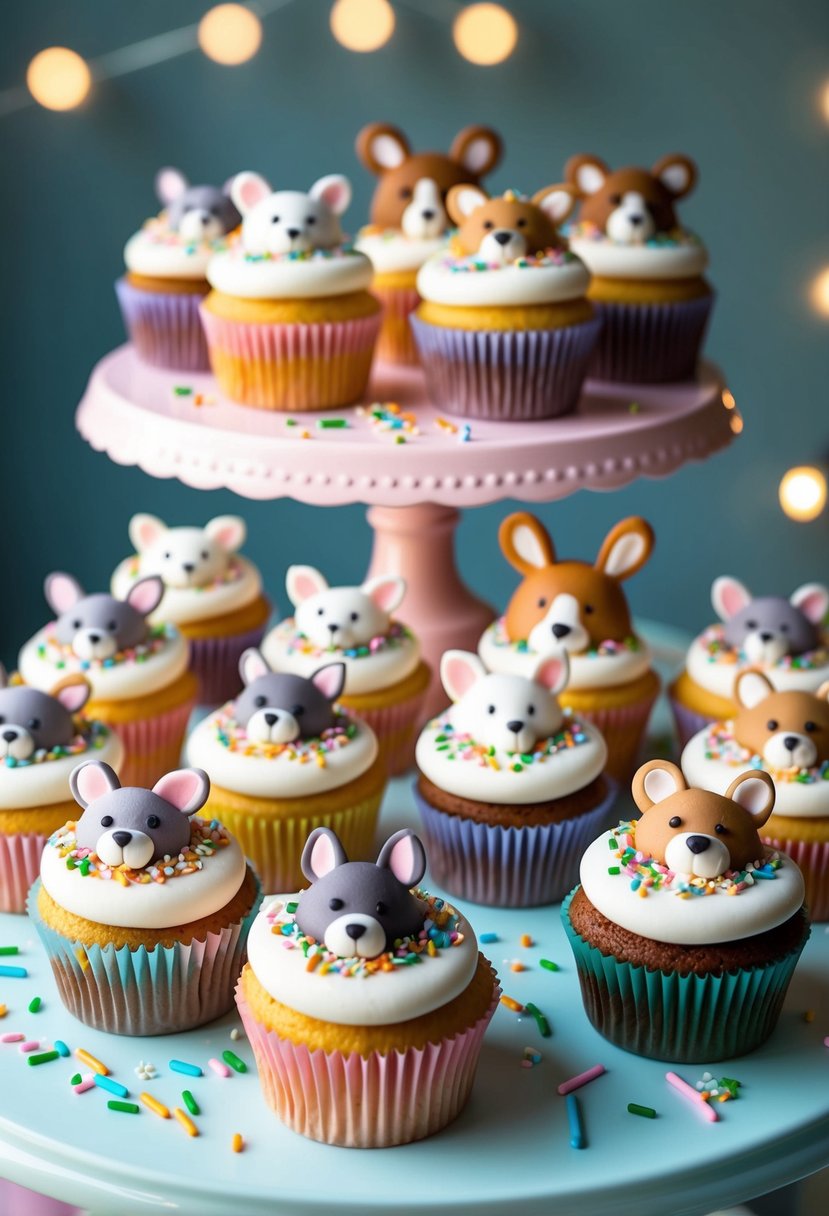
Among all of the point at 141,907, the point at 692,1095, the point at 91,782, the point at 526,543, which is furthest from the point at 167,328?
the point at 692,1095

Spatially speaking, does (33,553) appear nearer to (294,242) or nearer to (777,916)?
(294,242)

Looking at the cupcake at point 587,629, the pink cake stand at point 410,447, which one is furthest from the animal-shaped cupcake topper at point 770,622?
the pink cake stand at point 410,447

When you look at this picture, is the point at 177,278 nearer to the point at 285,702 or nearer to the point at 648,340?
the point at 648,340

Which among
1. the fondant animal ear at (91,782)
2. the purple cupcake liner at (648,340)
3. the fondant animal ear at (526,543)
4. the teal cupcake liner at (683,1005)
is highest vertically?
the purple cupcake liner at (648,340)

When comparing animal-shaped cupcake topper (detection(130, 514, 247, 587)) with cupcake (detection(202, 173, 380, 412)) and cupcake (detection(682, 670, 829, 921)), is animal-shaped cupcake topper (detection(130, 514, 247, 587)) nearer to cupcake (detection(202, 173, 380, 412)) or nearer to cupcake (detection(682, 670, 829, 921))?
cupcake (detection(202, 173, 380, 412))

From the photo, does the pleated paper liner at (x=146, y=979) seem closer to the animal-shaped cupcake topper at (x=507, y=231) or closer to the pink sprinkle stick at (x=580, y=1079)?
the pink sprinkle stick at (x=580, y=1079)

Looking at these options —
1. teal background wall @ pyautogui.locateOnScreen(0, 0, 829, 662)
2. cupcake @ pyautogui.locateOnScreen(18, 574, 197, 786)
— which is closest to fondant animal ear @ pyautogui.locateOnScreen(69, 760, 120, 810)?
cupcake @ pyautogui.locateOnScreen(18, 574, 197, 786)

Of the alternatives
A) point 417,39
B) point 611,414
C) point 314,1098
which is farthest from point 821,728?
point 417,39
